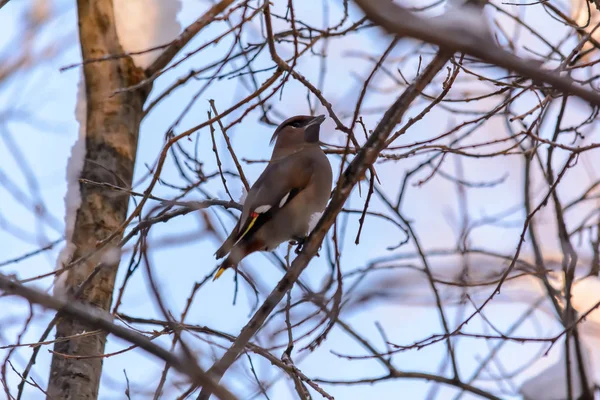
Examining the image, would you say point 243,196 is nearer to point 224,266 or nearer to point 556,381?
point 224,266

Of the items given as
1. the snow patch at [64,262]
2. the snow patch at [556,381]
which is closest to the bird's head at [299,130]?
the snow patch at [64,262]

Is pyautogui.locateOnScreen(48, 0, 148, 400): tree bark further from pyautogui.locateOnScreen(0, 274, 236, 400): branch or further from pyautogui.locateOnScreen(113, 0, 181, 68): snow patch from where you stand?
pyautogui.locateOnScreen(0, 274, 236, 400): branch

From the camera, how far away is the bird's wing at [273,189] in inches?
174

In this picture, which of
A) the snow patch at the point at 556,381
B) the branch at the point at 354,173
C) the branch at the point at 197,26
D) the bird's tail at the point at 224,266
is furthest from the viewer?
the branch at the point at 197,26

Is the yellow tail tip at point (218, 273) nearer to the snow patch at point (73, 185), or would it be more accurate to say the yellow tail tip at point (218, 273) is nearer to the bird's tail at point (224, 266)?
the bird's tail at point (224, 266)

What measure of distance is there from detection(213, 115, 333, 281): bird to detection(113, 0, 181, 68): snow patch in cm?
115

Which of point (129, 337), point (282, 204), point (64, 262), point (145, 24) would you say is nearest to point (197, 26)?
point (145, 24)

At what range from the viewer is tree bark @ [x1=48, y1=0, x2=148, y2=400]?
13.6 ft

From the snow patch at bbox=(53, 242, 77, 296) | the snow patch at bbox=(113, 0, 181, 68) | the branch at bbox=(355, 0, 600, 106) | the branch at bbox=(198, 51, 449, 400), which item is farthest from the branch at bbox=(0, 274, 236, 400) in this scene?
the snow patch at bbox=(113, 0, 181, 68)

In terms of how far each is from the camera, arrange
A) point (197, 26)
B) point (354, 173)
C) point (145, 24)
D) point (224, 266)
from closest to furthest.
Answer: point (354, 173) < point (224, 266) < point (197, 26) < point (145, 24)

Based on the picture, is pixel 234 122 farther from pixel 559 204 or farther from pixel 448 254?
pixel 559 204

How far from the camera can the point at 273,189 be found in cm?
464

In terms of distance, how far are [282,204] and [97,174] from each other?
1125 mm

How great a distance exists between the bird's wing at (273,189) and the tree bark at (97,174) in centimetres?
71
